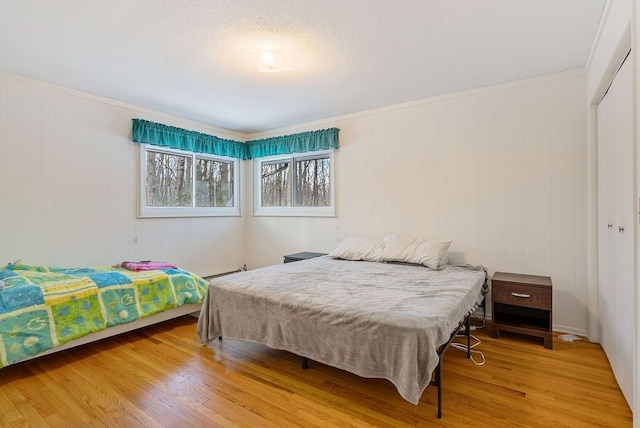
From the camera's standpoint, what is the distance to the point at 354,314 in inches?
72.6

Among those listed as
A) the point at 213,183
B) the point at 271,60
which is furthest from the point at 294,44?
the point at 213,183

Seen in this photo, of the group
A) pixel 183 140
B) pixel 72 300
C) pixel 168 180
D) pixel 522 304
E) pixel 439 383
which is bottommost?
pixel 439 383

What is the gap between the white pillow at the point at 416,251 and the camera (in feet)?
10.1

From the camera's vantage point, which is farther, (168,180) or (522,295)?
(168,180)

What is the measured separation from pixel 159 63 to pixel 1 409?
256 centimetres

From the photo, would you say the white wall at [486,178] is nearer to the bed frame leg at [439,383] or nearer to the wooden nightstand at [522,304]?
the wooden nightstand at [522,304]

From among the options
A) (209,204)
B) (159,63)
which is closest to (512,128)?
(159,63)

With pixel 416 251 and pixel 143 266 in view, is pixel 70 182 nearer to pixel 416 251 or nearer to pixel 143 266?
pixel 143 266

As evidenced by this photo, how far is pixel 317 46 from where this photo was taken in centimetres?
244

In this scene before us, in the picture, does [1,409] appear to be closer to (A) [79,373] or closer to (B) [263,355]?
(A) [79,373]

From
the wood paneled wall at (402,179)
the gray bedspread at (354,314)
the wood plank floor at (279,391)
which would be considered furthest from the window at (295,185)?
the wood plank floor at (279,391)

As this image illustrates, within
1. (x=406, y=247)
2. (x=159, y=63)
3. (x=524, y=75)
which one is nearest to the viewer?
(x=159, y=63)

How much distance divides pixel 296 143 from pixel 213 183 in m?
1.41

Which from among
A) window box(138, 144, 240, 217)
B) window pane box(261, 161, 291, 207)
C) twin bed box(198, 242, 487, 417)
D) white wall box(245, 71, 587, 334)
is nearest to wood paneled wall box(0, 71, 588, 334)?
white wall box(245, 71, 587, 334)
